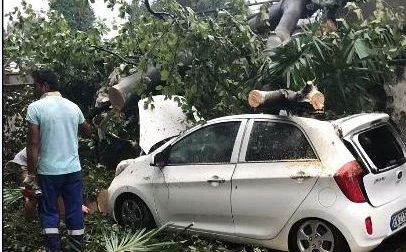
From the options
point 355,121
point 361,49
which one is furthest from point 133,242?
point 361,49

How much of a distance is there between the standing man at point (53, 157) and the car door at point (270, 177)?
1.23m

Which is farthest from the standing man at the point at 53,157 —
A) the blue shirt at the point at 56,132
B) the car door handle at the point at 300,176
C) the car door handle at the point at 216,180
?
the car door handle at the point at 300,176

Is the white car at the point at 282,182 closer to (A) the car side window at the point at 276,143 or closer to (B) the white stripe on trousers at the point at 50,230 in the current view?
(A) the car side window at the point at 276,143

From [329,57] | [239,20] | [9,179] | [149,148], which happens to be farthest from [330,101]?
[9,179]

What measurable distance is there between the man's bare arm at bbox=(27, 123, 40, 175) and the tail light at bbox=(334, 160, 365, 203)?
208cm

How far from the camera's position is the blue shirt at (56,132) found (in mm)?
3184

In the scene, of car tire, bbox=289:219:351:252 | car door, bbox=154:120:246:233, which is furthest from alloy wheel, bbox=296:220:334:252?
car door, bbox=154:120:246:233

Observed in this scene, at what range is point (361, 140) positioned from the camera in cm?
338

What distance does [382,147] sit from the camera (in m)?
3.51

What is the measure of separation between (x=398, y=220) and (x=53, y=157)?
2.55 metres

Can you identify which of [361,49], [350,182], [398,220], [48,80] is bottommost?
[398,220]

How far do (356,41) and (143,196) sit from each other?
7.60 feet

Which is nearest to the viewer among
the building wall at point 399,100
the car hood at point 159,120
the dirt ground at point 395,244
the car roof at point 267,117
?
the car roof at point 267,117

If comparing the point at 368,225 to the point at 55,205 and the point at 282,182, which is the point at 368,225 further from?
the point at 55,205
